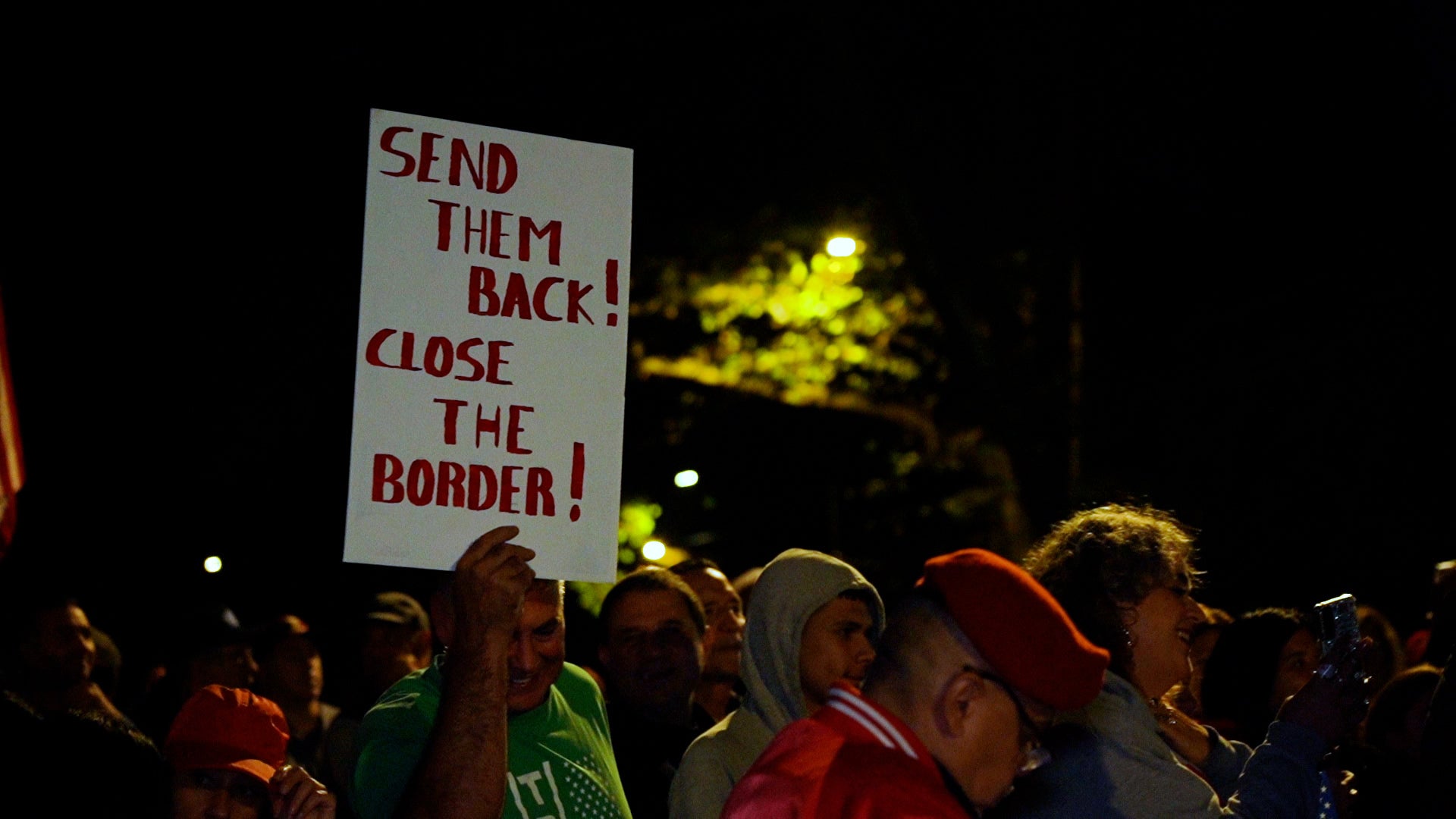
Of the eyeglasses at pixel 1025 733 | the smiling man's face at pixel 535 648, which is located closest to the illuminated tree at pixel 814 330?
the smiling man's face at pixel 535 648

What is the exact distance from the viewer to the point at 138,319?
16.8 m

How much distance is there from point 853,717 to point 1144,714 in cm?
128

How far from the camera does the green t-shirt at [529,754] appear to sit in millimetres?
3734

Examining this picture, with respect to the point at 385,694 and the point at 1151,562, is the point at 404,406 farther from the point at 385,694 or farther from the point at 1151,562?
the point at 1151,562

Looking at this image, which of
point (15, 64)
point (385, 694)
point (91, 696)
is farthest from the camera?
point (15, 64)

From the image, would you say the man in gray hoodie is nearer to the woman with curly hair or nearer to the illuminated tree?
the woman with curly hair

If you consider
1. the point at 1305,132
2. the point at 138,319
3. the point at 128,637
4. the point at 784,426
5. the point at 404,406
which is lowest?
the point at 128,637

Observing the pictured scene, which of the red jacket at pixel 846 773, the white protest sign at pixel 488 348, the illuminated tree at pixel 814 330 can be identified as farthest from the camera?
the illuminated tree at pixel 814 330

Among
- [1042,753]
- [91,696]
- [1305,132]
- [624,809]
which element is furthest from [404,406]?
[1305,132]

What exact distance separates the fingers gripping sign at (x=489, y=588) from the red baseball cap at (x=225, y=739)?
0.93m

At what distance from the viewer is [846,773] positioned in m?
2.71

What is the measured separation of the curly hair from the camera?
4176 mm

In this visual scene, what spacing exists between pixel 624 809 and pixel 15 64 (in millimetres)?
11886

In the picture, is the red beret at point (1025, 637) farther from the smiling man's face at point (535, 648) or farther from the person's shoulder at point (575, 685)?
the person's shoulder at point (575, 685)
